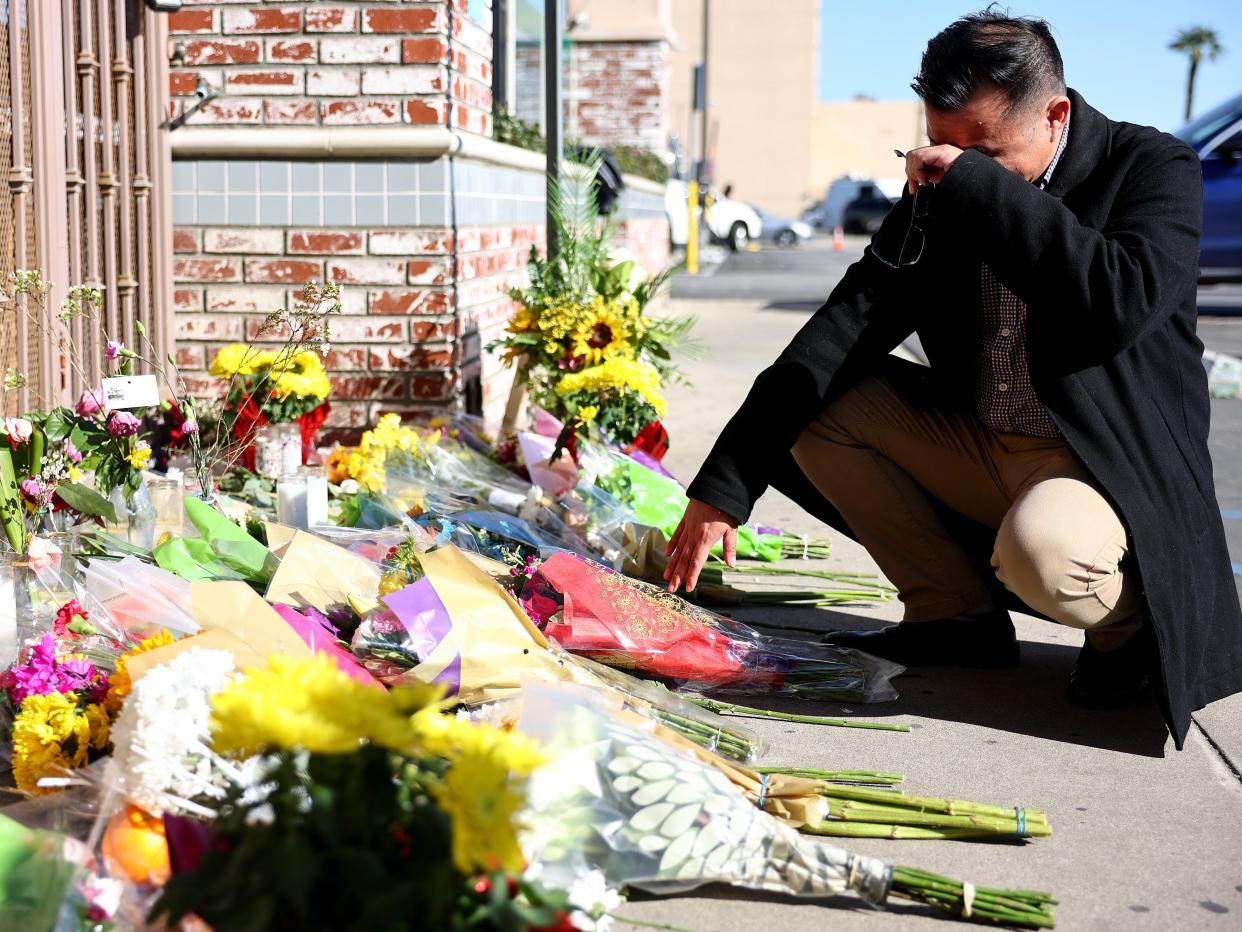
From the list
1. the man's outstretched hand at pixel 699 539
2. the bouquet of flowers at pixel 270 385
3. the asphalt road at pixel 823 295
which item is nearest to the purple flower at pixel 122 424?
the bouquet of flowers at pixel 270 385

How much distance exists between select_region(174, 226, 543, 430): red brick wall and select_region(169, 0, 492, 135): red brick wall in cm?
43

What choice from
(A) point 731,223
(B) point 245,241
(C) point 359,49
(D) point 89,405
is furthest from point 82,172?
(A) point 731,223

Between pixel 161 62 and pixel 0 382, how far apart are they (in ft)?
5.08

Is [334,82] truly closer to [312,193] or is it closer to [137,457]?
[312,193]

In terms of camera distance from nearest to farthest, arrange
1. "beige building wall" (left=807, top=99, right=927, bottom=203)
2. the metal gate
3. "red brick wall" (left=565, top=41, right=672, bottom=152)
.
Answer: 1. the metal gate
2. "red brick wall" (left=565, top=41, right=672, bottom=152)
3. "beige building wall" (left=807, top=99, right=927, bottom=203)

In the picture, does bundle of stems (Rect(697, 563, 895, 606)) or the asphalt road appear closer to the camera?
bundle of stems (Rect(697, 563, 895, 606))

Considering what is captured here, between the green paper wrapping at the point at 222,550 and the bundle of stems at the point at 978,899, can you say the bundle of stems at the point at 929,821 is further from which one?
the green paper wrapping at the point at 222,550

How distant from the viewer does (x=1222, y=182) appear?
12.7m

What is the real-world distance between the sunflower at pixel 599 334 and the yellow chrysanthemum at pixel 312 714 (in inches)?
119

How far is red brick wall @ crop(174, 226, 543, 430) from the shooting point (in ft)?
16.7

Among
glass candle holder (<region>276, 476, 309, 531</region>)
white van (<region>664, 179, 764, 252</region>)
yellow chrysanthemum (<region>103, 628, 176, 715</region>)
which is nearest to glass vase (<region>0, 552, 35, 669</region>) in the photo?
yellow chrysanthemum (<region>103, 628, 176, 715</region>)

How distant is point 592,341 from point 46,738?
8.69 feet

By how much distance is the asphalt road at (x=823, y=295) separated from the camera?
6395 mm

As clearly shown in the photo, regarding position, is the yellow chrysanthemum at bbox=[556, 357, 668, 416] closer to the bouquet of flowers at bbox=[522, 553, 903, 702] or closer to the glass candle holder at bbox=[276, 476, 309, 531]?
→ the glass candle holder at bbox=[276, 476, 309, 531]
